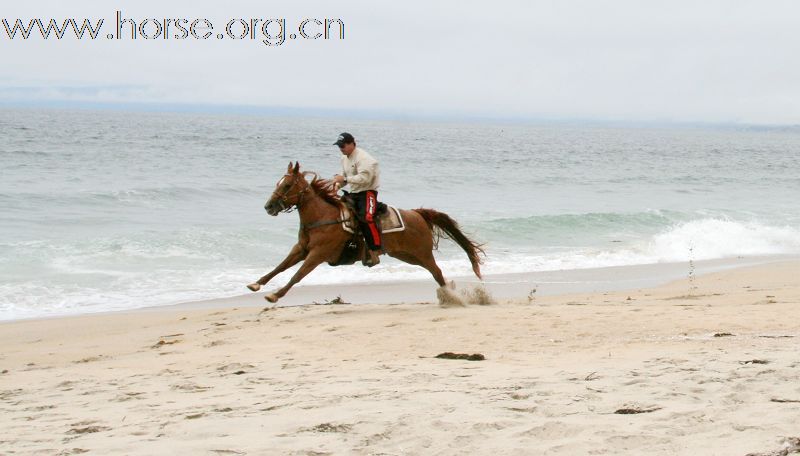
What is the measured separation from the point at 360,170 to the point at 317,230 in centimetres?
79

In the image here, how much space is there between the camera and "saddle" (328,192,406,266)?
31.5 ft

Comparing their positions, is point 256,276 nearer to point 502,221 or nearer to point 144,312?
point 144,312

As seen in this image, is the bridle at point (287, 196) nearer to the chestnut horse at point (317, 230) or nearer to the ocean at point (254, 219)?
the chestnut horse at point (317, 230)

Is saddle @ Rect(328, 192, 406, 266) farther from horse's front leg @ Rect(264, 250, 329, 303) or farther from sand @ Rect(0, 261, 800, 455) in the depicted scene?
sand @ Rect(0, 261, 800, 455)

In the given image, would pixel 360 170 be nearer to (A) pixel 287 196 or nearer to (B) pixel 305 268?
(A) pixel 287 196

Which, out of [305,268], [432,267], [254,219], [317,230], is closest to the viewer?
[305,268]

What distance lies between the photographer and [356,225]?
9.65m

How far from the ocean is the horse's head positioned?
140 inches

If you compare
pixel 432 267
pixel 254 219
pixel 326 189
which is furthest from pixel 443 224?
pixel 254 219

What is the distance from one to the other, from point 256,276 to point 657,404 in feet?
33.8

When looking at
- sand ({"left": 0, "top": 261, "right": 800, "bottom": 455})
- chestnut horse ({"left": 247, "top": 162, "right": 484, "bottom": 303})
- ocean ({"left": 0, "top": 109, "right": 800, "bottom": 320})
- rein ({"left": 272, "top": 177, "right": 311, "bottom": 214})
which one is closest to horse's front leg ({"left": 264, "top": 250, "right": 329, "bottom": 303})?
chestnut horse ({"left": 247, "top": 162, "right": 484, "bottom": 303})

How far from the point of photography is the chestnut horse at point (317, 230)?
934 centimetres

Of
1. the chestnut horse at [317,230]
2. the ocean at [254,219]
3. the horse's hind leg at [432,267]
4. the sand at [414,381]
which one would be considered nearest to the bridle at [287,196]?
the chestnut horse at [317,230]

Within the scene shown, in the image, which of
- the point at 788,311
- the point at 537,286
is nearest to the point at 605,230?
the point at 537,286
